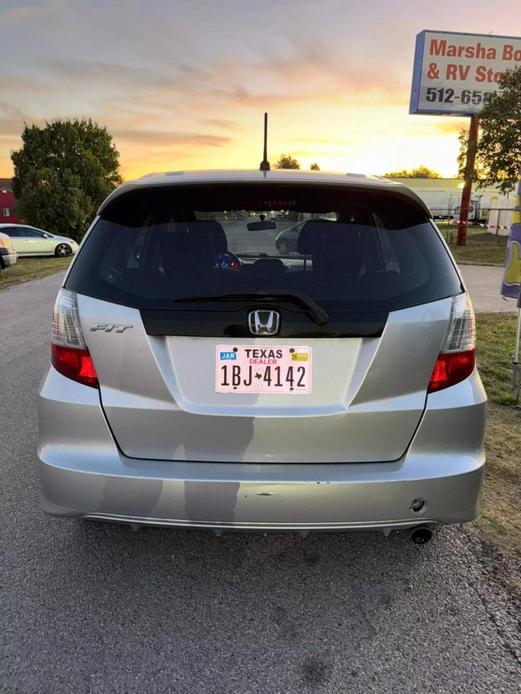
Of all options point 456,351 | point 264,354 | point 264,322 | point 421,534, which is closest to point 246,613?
point 421,534

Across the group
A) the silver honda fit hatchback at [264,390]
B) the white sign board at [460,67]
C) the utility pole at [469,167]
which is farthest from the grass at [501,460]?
the white sign board at [460,67]

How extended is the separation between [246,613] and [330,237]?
165cm

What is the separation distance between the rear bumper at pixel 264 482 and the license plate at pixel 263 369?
307 millimetres

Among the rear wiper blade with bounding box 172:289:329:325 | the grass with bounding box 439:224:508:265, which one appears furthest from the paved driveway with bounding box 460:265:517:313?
the rear wiper blade with bounding box 172:289:329:325

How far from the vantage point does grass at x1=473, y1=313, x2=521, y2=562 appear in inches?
116

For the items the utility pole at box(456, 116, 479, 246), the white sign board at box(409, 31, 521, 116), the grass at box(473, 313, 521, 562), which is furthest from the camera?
the white sign board at box(409, 31, 521, 116)

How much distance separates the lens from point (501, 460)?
150 inches

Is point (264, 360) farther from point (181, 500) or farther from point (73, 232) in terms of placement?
point (73, 232)

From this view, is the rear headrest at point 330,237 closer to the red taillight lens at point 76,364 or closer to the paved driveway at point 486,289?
the red taillight lens at point 76,364

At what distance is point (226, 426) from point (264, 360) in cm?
29

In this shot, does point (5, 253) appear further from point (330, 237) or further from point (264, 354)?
point (264, 354)

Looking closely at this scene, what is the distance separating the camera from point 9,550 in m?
2.76

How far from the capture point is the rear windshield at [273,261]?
213cm

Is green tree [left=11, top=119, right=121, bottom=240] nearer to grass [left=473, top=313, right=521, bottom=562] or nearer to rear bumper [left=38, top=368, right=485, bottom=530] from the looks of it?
grass [left=473, top=313, right=521, bottom=562]
